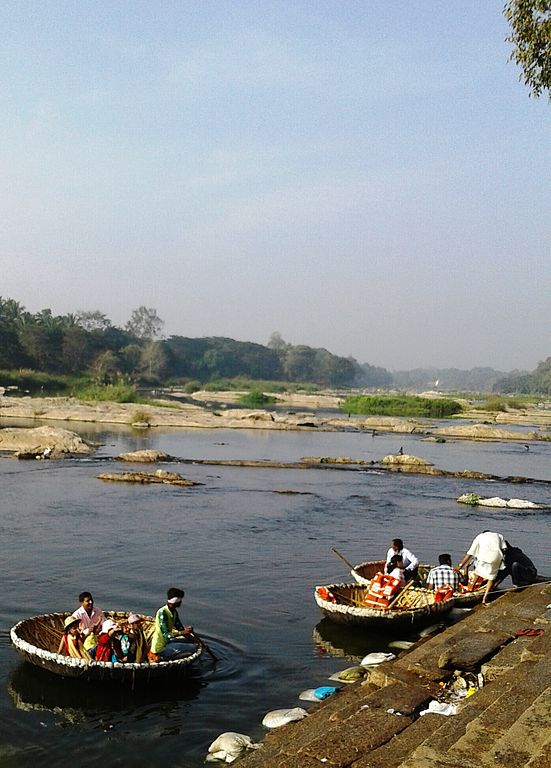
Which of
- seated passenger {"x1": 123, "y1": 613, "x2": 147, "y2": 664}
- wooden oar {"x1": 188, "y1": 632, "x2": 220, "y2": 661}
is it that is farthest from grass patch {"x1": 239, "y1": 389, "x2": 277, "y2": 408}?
seated passenger {"x1": 123, "y1": 613, "x2": 147, "y2": 664}

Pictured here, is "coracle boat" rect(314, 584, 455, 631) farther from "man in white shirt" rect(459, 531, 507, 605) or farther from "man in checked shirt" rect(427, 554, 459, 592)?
"man in white shirt" rect(459, 531, 507, 605)

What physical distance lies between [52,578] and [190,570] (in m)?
3.31

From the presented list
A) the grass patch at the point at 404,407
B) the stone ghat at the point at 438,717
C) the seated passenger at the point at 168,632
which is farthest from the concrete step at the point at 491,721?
the grass patch at the point at 404,407

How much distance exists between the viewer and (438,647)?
39.0ft

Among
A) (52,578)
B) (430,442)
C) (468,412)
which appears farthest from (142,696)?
(468,412)

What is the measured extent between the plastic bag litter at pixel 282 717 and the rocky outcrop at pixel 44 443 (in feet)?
98.6

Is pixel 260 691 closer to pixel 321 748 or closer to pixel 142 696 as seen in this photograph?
pixel 142 696

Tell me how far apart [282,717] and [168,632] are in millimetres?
2471

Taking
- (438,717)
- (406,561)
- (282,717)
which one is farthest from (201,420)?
(438,717)

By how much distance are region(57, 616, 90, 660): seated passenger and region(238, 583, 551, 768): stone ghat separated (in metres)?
3.60

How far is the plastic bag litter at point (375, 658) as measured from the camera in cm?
1246

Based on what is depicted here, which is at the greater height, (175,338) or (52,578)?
(175,338)

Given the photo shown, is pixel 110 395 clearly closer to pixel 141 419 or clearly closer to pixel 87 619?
pixel 141 419

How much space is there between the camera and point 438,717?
905 cm
